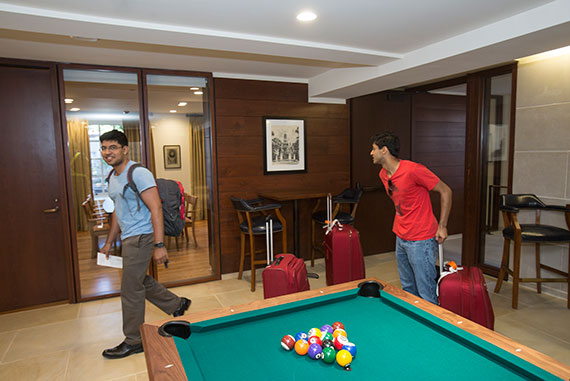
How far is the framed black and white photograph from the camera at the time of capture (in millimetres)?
4664

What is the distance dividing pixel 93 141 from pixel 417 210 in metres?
3.24

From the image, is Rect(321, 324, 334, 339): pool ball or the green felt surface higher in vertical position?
Rect(321, 324, 334, 339): pool ball

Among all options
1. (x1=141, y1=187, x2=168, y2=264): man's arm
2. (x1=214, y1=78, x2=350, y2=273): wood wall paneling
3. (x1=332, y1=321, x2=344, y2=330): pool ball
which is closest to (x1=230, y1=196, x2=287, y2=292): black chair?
(x1=214, y1=78, x2=350, y2=273): wood wall paneling

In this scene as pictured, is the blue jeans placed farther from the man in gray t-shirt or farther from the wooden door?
the wooden door

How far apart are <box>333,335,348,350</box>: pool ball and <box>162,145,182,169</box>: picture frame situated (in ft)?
10.5

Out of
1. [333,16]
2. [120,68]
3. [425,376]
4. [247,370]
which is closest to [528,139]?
[333,16]

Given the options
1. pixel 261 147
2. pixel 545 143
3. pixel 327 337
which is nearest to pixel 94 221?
pixel 261 147

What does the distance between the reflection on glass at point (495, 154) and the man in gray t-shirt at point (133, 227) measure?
374 cm

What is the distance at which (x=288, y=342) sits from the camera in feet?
4.96

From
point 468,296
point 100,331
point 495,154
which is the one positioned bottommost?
point 100,331

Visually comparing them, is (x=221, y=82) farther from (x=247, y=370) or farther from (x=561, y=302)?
(x=561, y=302)

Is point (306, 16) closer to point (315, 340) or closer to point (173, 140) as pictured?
point (315, 340)

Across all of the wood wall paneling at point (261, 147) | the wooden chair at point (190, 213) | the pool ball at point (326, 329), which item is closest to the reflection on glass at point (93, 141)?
the wooden chair at point (190, 213)

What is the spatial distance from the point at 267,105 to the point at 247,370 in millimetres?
3683
